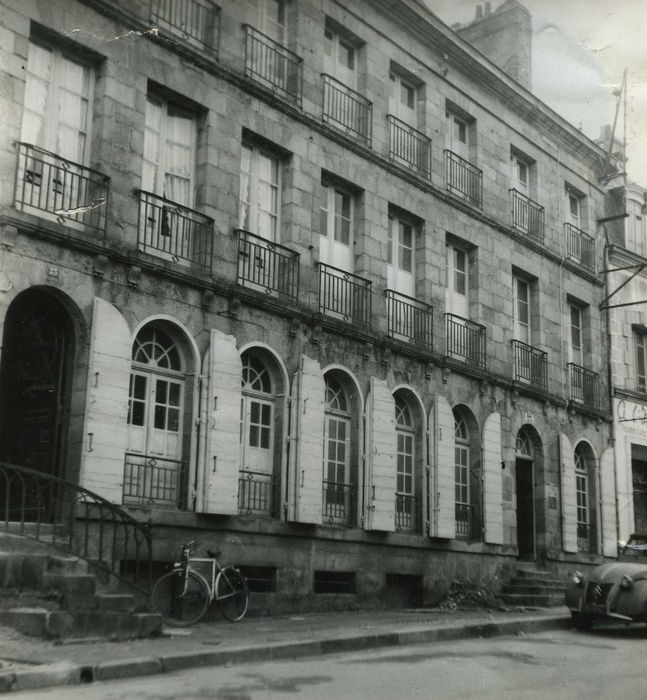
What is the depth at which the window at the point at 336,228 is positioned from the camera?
16641 millimetres

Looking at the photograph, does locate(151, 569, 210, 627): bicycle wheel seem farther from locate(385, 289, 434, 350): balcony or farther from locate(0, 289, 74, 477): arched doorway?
locate(385, 289, 434, 350): balcony

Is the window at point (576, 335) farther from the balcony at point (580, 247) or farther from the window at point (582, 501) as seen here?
the window at point (582, 501)

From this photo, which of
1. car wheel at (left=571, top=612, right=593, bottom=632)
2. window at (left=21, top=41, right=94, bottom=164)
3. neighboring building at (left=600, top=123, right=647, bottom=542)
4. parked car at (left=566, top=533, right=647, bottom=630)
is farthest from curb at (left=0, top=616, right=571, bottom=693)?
neighboring building at (left=600, top=123, right=647, bottom=542)

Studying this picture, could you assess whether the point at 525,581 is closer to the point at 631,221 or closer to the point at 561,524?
the point at 561,524

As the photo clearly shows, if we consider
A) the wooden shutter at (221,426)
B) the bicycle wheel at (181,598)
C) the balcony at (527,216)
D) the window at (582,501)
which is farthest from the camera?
the window at (582,501)

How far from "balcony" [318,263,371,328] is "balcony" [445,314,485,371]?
256 cm

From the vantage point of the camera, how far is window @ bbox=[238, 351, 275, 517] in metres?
14.4

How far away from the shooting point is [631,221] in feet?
84.8

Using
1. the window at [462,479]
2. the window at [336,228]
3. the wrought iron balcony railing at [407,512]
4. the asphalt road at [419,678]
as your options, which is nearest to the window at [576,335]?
the window at [462,479]

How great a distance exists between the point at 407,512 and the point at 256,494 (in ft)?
12.7

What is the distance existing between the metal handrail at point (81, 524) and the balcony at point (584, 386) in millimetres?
12810

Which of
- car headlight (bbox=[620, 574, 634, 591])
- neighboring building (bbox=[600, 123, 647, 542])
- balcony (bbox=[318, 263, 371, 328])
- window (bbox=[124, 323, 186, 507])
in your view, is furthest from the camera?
neighboring building (bbox=[600, 123, 647, 542])

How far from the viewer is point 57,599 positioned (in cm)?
986

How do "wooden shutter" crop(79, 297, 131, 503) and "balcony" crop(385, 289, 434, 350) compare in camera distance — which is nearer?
"wooden shutter" crop(79, 297, 131, 503)
